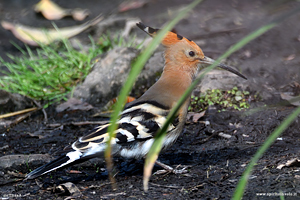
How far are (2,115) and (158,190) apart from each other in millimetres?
2353

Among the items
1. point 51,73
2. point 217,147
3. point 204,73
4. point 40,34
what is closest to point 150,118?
point 217,147

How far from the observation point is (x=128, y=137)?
9.30 ft

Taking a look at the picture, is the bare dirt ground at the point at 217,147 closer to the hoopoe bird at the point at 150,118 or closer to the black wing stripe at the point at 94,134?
the hoopoe bird at the point at 150,118

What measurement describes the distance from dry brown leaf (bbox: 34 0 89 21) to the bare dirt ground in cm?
216

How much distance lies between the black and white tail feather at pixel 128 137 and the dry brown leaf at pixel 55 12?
13.7ft

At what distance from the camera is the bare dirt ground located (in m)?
2.53

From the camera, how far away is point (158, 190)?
2.63 metres

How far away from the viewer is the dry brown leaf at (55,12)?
6781mm

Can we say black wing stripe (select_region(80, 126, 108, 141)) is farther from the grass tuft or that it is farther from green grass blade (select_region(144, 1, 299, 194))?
the grass tuft

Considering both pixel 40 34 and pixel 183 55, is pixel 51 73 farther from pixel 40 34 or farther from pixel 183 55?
pixel 183 55

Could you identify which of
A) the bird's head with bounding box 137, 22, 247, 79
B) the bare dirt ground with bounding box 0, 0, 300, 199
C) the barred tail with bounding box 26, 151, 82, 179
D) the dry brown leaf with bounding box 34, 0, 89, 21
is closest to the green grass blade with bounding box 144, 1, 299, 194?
the bare dirt ground with bounding box 0, 0, 300, 199

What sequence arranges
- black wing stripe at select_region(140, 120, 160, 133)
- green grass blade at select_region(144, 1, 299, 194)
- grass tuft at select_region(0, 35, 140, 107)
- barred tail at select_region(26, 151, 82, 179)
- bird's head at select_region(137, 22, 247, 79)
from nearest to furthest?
green grass blade at select_region(144, 1, 299, 194) → barred tail at select_region(26, 151, 82, 179) → black wing stripe at select_region(140, 120, 160, 133) → bird's head at select_region(137, 22, 247, 79) → grass tuft at select_region(0, 35, 140, 107)

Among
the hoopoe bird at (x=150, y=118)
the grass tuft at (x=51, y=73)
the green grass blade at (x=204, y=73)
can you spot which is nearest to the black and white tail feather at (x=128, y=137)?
the hoopoe bird at (x=150, y=118)

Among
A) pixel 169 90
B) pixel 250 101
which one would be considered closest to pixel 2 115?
pixel 169 90
